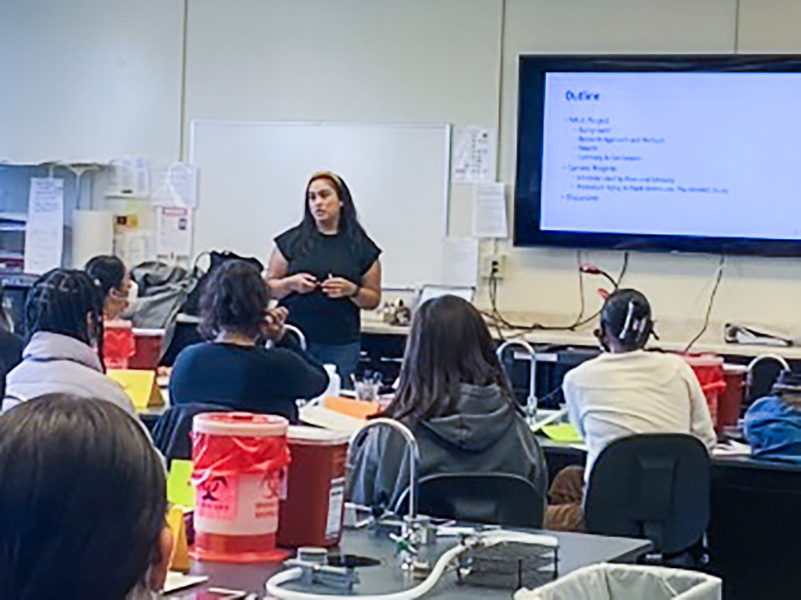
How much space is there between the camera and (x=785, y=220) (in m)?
7.01

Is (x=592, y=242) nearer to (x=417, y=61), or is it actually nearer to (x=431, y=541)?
(x=417, y=61)

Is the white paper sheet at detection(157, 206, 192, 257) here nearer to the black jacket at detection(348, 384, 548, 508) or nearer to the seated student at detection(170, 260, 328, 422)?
the seated student at detection(170, 260, 328, 422)

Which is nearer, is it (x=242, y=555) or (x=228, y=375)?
(x=242, y=555)

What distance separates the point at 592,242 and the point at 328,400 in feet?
10.3

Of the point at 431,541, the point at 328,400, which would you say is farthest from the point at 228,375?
the point at 431,541

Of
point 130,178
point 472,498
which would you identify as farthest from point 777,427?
point 130,178

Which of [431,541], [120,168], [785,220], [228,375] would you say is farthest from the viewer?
[120,168]

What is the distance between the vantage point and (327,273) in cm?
612

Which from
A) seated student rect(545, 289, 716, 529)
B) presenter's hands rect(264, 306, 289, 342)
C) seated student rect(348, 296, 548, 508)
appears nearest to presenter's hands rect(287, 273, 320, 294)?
presenter's hands rect(264, 306, 289, 342)

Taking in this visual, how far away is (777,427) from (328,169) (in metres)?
3.89

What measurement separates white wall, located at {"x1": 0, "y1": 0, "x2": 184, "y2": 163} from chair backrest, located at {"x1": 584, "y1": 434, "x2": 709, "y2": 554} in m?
4.62

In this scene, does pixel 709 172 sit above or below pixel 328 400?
above

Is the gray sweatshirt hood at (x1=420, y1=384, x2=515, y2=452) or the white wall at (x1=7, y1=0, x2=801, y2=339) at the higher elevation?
the white wall at (x1=7, y1=0, x2=801, y2=339)

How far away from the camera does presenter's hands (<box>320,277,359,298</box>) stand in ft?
19.7
